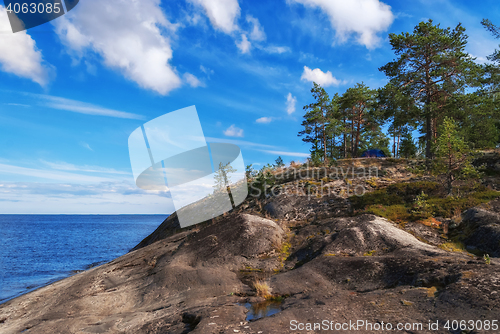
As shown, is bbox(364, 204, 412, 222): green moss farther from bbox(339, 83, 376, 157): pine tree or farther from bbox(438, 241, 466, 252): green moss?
bbox(339, 83, 376, 157): pine tree

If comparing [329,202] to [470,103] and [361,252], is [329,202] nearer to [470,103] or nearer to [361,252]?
[361,252]

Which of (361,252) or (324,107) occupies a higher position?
(324,107)

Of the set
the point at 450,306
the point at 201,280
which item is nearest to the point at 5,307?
the point at 201,280

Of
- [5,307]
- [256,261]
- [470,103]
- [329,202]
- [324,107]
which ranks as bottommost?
[5,307]

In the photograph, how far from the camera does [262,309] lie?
7.54 meters

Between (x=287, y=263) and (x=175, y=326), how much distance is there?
20.4ft

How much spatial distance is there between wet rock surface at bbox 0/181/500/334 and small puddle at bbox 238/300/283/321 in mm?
160

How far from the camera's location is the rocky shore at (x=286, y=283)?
246 inches

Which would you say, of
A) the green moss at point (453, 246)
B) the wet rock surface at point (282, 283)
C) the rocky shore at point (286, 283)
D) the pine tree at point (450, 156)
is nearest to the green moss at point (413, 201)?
the rocky shore at point (286, 283)

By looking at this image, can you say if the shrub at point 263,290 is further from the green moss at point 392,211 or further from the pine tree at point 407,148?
the pine tree at point 407,148

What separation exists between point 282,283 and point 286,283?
148 millimetres

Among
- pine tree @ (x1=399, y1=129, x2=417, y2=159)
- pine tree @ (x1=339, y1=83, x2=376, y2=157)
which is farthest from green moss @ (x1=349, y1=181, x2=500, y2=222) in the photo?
pine tree @ (x1=399, y1=129, x2=417, y2=159)

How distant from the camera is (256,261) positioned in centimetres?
1223

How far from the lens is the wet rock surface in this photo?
249 inches
